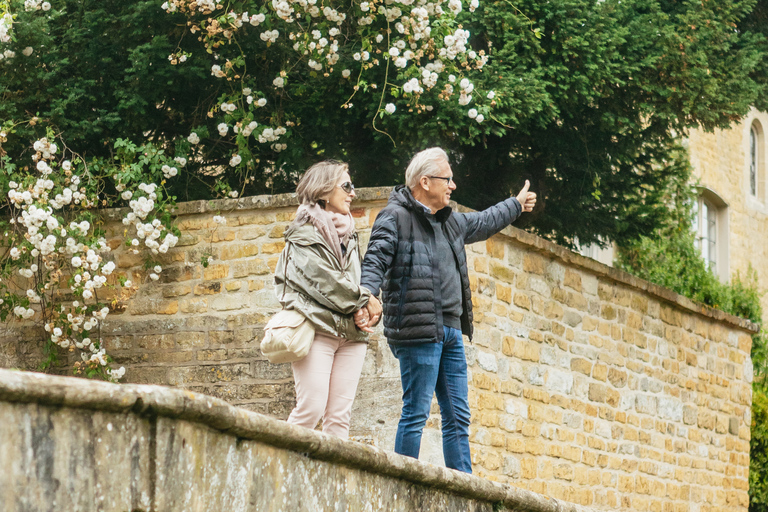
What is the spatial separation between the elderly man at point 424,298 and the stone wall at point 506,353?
1.61m

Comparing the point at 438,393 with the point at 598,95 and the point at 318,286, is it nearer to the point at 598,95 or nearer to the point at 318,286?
the point at 318,286

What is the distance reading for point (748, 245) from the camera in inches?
785

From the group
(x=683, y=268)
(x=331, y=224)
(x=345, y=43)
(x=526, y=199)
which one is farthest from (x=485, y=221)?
(x=683, y=268)

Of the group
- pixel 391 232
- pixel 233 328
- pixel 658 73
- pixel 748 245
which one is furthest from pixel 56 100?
pixel 748 245

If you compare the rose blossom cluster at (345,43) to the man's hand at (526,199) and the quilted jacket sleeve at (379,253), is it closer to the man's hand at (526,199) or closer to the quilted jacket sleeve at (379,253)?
the man's hand at (526,199)

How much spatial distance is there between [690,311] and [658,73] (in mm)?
2314

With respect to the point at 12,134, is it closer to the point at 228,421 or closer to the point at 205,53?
the point at 205,53

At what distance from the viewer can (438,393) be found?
16.0ft

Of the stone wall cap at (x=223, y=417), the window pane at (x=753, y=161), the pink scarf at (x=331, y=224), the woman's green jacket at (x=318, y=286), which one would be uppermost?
the window pane at (x=753, y=161)

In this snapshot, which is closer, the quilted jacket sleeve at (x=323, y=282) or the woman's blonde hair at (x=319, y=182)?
the quilted jacket sleeve at (x=323, y=282)

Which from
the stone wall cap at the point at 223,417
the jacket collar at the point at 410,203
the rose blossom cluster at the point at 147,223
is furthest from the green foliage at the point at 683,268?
the stone wall cap at the point at 223,417

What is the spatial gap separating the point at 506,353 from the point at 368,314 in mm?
2822

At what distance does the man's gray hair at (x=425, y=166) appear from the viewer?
492cm

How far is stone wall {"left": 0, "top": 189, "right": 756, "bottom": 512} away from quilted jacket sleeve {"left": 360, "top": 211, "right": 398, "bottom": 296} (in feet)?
6.14
